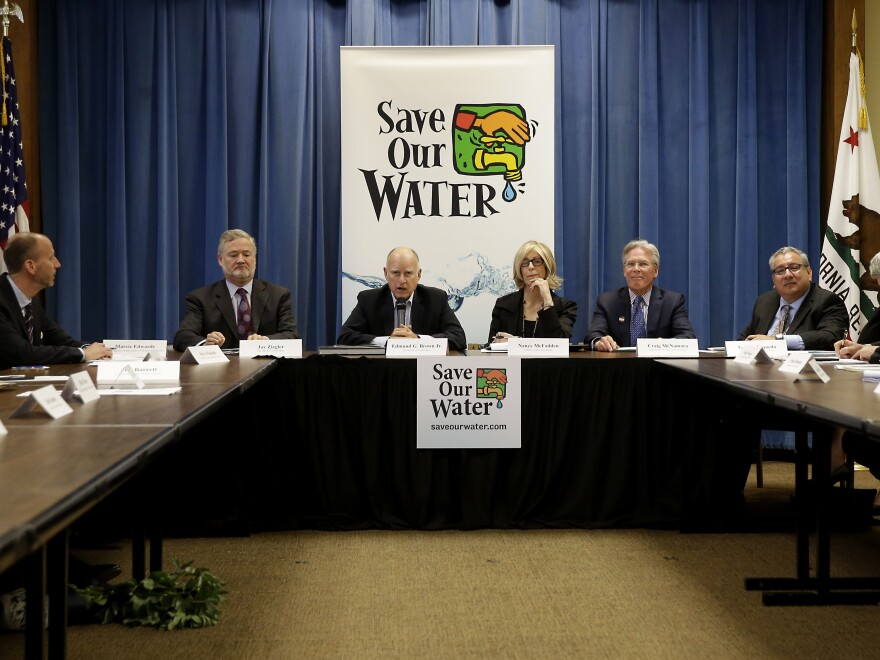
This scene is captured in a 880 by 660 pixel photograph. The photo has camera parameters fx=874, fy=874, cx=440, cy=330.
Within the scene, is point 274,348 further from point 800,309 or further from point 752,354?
point 800,309

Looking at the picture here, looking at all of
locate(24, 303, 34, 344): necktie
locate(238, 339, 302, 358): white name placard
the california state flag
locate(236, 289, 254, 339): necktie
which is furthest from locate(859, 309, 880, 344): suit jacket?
locate(24, 303, 34, 344): necktie

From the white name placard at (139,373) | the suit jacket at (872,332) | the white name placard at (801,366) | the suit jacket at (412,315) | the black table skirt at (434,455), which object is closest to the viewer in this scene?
the white name placard at (139,373)

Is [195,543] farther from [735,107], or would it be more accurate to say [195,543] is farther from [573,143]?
[735,107]

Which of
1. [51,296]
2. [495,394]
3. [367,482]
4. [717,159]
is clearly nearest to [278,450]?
[367,482]

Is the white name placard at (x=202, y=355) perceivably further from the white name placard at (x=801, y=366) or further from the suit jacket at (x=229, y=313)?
→ the white name placard at (x=801, y=366)

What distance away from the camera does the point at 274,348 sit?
12.3 feet

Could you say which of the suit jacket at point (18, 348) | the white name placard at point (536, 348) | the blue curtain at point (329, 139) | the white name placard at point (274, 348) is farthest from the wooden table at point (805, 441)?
the blue curtain at point (329, 139)

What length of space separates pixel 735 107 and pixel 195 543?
454 centimetres

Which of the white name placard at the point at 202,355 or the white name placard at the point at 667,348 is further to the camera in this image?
the white name placard at the point at 667,348

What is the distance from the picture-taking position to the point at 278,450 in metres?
3.60

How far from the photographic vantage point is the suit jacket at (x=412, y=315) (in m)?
4.55

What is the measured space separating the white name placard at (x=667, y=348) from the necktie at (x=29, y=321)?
264 centimetres

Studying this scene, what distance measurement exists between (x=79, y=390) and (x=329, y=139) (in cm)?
398

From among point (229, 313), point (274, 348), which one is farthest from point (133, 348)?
point (229, 313)
